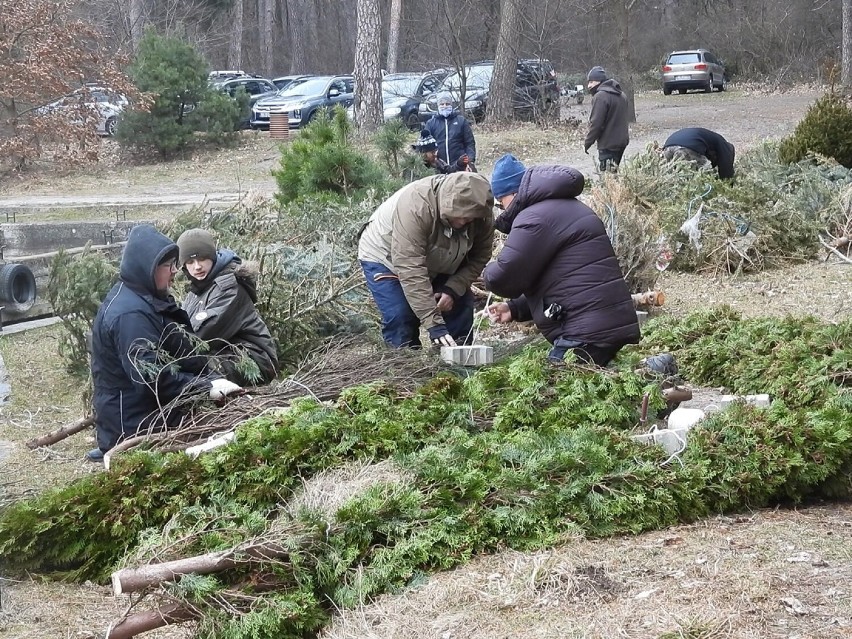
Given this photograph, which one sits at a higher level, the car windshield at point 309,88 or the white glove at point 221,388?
the car windshield at point 309,88

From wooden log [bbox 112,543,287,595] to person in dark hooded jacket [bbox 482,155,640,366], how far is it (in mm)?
2050

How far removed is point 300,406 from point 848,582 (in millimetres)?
2494

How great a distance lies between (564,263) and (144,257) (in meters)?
2.17

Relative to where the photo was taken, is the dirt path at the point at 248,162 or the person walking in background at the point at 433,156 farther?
the dirt path at the point at 248,162

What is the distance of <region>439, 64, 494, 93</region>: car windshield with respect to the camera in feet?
85.5

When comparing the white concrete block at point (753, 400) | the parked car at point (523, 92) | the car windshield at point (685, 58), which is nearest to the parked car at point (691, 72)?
the car windshield at point (685, 58)

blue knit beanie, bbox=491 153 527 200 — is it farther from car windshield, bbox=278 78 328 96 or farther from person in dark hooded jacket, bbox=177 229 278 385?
car windshield, bbox=278 78 328 96

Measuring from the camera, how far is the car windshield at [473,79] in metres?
26.1

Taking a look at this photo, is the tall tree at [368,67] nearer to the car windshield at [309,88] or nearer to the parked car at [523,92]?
the parked car at [523,92]

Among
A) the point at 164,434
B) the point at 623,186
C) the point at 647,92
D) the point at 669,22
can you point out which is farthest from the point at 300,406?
the point at 669,22

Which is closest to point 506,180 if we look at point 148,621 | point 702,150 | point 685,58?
point 148,621

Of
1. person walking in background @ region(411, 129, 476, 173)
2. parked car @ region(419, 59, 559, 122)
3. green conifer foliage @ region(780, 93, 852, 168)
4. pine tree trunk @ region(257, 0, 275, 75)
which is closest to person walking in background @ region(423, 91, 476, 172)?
person walking in background @ region(411, 129, 476, 173)

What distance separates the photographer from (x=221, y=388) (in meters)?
5.58

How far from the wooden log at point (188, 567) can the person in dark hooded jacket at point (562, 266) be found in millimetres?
2050
